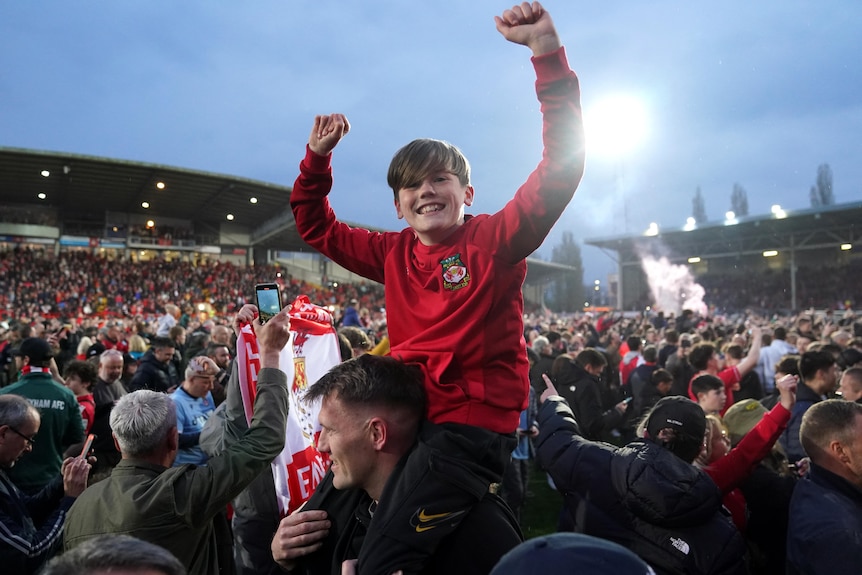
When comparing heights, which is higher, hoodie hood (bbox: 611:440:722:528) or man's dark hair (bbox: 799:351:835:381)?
man's dark hair (bbox: 799:351:835:381)

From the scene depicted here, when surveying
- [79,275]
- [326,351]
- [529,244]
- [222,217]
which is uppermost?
[222,217]

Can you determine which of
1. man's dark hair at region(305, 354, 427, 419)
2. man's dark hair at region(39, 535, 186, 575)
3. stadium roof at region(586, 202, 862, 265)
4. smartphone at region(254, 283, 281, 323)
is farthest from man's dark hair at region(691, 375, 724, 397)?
stadium roof at region(586, 202, 862, 265)

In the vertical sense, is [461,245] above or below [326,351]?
above

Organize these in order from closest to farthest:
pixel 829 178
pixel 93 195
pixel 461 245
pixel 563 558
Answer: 1. pixel 563 558
2. pixel 461 245
3. pixel 93 195
4. pixel 829 178

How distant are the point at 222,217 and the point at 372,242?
122ft

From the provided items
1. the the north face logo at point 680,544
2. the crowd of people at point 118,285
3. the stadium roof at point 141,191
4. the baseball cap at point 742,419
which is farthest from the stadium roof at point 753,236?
the the north face logo at point 680,544

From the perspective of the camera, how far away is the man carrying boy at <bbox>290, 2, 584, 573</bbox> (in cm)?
155

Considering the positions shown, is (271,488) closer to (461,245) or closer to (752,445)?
(461,245)

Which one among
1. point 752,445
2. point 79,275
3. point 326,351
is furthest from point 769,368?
point 79,275

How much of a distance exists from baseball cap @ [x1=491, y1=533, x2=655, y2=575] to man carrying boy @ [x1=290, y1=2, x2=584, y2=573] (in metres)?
0.69

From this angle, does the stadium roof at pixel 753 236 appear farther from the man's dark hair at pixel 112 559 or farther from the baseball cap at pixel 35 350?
the man's dark hair at pixel 112 559

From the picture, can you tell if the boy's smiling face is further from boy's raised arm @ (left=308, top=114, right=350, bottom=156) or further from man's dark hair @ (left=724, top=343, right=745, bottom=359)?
man's dark hair @ (left=724, top=343, right=745, bottom=359)

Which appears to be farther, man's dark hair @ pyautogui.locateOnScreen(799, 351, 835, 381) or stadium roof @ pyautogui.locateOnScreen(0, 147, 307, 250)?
stadium roof @ pyautogui.locateOnScreen(0, 147, 307, 250)

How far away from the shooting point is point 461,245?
77.8 inches
